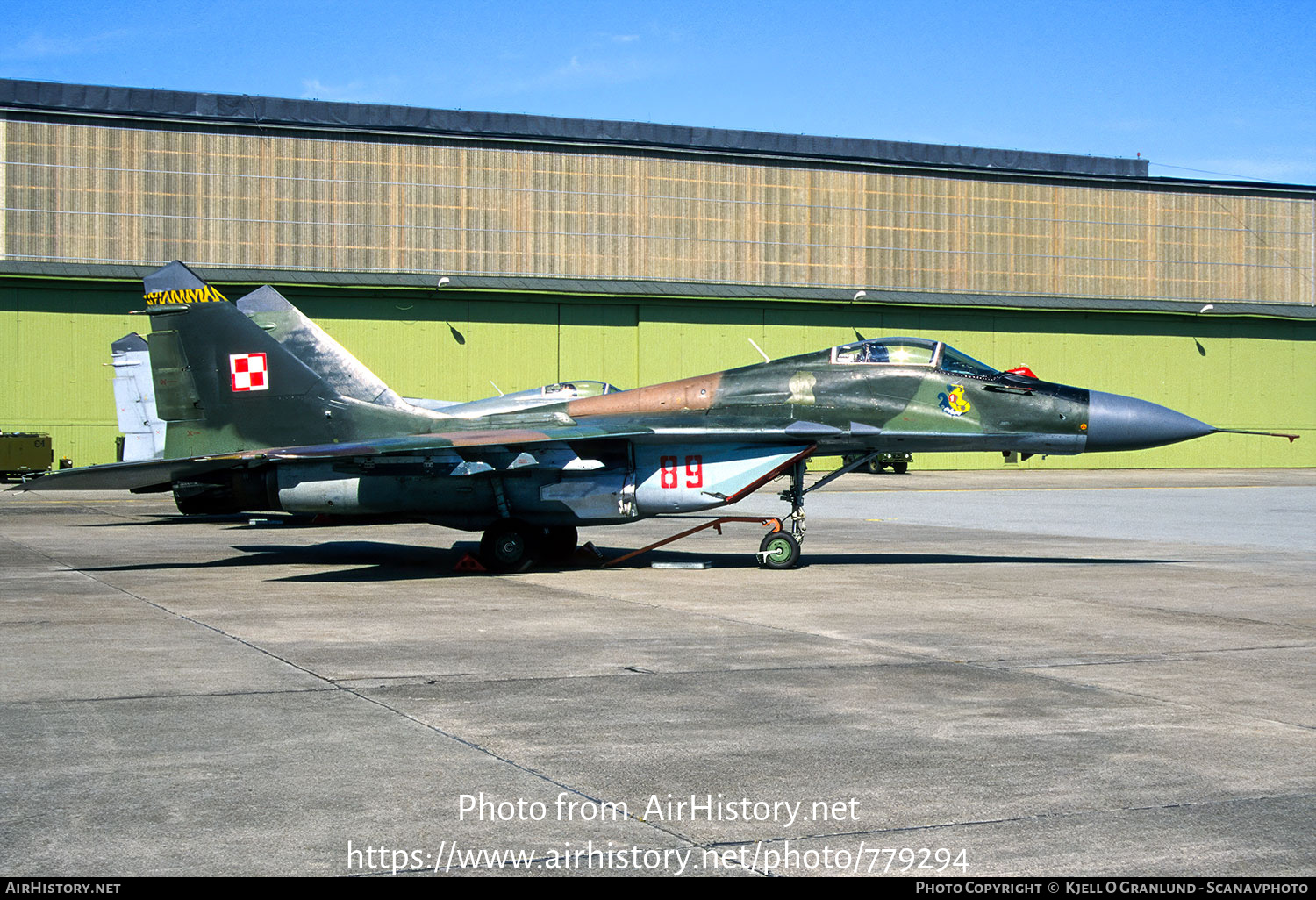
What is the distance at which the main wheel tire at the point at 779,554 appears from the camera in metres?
16.3

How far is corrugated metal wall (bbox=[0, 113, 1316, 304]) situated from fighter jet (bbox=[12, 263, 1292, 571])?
2835 cm

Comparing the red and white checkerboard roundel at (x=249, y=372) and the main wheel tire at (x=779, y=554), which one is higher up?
the red and white checkerboard roundel at (x=249, y=372)

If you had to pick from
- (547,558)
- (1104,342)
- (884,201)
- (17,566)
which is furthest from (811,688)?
(1104,342)

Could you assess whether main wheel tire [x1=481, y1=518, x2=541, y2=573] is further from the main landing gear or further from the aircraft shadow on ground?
the aircraft shadow on ground

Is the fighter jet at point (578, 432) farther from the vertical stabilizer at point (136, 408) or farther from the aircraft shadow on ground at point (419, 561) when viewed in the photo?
the vertical stabilizer at point (136, 408)

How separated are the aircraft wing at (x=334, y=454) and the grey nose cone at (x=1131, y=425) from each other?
5.82 meters

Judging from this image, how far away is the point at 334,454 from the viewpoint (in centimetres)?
1473

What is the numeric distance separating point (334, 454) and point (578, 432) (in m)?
3.03

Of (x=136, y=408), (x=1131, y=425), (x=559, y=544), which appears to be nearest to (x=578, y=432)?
(x=559, y=544)

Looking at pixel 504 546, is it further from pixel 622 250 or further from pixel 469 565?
pixel 622 250

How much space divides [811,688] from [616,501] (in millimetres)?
7442

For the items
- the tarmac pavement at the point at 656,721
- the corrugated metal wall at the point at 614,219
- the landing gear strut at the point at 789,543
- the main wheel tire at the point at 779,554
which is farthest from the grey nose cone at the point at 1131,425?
the corrugated metal wall at the point at 614,219

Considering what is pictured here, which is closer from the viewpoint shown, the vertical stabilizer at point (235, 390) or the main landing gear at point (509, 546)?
the main landing gear at point (509, 546)

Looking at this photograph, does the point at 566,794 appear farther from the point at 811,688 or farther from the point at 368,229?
the point at 368,229
